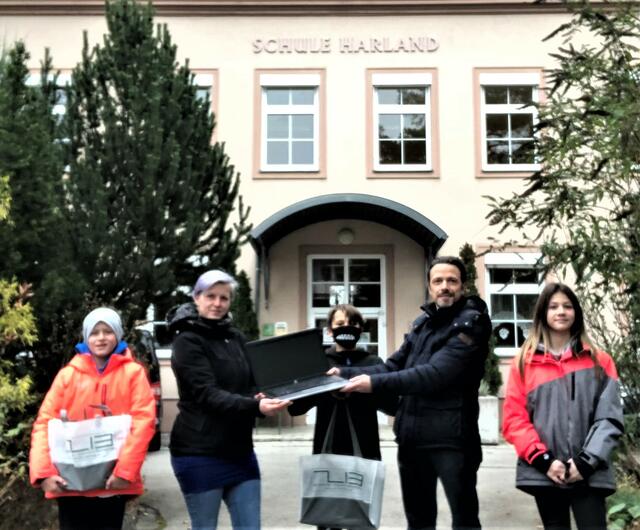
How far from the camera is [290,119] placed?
12438 millimetres

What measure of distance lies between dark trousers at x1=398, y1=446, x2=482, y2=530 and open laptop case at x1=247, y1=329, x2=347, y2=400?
542 mm

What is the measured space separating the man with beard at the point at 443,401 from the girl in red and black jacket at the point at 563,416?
214 millimetres

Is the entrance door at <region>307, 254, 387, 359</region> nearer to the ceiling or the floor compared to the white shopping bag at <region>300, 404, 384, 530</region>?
nearer to the ceiling

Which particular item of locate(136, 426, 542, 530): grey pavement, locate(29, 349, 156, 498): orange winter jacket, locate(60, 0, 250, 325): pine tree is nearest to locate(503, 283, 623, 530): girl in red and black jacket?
locate(29, 349, 156, 498): orange winter jacket

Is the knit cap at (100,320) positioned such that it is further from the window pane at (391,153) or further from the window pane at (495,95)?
the window pane at (495,95)

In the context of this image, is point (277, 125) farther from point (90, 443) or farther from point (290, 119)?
point (90, 443)

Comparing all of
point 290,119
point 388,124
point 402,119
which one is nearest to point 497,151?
point 402,119

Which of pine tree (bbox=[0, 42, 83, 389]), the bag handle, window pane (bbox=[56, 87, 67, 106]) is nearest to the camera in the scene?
the bag handle

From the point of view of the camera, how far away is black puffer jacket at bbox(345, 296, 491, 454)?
10.6 feet

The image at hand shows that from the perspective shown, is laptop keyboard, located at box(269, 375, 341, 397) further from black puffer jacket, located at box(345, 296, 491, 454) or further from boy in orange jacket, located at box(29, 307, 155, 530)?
boy in orange jacket, located at box(29, 307, 155, 530)

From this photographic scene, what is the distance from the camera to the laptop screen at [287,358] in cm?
327

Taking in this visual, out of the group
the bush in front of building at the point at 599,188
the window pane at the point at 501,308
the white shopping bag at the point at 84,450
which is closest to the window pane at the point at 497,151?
the window pane at the point at 501,308

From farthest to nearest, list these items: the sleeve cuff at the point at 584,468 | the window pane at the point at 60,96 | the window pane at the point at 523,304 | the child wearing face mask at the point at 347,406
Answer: the window pane at the point at 523,304 < the window pane at the point at 60,96 < the child wearing face mask at the point at 347,406 < the sleeve cuff at the point at 584,468

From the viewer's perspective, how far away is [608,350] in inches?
202
